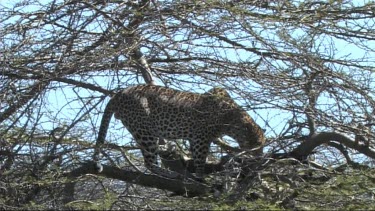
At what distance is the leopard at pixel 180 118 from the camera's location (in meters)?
11.0

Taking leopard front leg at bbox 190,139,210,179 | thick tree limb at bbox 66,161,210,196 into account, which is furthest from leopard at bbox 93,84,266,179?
thick tree limb at bbox 66,161,210,196

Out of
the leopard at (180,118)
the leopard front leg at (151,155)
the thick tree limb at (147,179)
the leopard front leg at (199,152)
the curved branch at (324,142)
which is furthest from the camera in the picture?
Answer: the leopard at (180,118)

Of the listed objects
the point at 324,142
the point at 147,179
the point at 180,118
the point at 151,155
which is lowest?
the point at 147,179

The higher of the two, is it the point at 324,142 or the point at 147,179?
the point at 324,142

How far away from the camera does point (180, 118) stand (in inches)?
445

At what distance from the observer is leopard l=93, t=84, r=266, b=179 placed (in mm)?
10953

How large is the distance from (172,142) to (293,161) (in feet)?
7.83

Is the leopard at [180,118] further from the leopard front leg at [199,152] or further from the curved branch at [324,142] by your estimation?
the curved branch at [324,142]

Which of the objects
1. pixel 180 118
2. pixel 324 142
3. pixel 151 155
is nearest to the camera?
pixel 324 142

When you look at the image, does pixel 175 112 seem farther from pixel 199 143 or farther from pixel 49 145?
pixel 49 145

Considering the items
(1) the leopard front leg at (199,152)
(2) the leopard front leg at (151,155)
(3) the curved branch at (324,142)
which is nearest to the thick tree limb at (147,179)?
(2) the leopard front leg at (151,155)

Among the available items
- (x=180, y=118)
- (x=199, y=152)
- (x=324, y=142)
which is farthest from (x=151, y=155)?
(x=324, y=142)

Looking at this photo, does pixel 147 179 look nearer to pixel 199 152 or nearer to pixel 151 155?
pixel 151 155

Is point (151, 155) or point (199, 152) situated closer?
point (151, 155)
